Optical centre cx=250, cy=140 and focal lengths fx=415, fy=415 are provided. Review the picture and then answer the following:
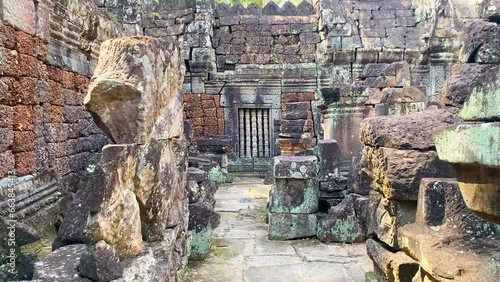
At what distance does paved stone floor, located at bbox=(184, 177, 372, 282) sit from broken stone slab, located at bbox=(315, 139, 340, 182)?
1033 mm

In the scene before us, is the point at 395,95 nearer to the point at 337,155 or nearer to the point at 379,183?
the point at 337,155

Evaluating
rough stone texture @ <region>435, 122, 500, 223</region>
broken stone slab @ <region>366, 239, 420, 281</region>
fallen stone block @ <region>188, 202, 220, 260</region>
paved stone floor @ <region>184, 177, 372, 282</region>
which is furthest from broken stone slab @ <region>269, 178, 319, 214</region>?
rough stone texture @ <region>435, 122, 500, 223</region>

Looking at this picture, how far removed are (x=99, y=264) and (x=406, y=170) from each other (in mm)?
2064

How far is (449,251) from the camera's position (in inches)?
87.4

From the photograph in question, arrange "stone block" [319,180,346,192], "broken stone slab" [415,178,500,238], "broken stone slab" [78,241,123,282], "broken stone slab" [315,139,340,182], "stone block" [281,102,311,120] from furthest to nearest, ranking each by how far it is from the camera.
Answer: "stone block" [281,102,311,120], "broken stone slab" [315,139,340,182], "stone block" [319,180,346,192], "broken stone slab" [415,178,500,238], "broken stone slab" [78,241,123,282]

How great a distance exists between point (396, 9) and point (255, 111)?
528 centimetres

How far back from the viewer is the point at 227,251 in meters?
4.91

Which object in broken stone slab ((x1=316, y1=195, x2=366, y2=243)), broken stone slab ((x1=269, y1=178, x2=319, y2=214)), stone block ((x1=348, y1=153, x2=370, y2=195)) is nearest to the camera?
broken stone slab ((x1=316, y1=195, x2=366, y2=243))

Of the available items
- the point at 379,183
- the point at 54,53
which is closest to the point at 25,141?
the point at 54,53

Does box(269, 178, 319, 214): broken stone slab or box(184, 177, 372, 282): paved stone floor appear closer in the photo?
box(184, 177, 372, 282): paved stone floor

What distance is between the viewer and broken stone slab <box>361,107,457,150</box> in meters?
2.92

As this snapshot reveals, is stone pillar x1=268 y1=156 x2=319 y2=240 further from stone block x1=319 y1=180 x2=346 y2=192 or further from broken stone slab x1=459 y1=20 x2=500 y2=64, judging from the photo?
broken stone slab x1=459 y1=20 x2=500 y2=64

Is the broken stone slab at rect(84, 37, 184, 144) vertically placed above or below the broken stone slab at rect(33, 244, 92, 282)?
above

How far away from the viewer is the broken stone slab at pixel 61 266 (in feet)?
6.45
